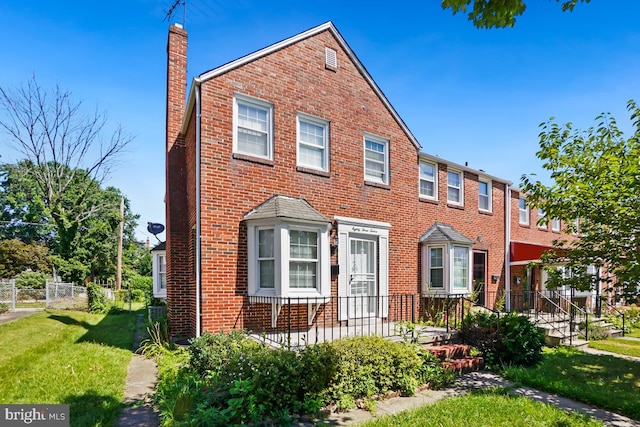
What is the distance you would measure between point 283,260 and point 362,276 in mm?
3164

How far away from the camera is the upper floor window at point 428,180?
1329cm

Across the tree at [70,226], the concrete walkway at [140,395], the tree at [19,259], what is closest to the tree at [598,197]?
the concrete walkway at [140,395]

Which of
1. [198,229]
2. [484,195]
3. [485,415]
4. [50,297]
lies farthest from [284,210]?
[50,297]

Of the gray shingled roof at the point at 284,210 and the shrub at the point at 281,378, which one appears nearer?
the shrub at the point at 281,378

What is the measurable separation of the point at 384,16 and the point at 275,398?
8209 mm

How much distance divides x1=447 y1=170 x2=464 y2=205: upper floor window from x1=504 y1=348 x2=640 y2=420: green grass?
21.2 feet

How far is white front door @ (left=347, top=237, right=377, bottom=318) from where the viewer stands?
1030 centimetres

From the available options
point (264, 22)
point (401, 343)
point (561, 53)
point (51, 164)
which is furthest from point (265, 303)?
point (51, 164)

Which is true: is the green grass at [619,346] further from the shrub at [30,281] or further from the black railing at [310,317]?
the shrub at [30,281]

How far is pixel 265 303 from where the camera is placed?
8.54m

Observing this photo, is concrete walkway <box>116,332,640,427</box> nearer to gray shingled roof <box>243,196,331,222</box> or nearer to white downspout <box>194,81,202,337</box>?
white downspout <box>194,81,202,337</box>

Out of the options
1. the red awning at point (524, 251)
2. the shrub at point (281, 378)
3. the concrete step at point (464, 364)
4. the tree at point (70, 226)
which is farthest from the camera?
the tree at point (70, 226)

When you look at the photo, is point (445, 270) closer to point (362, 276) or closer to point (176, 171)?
point (362, 276)

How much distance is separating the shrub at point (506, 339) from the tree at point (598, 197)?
52.7 inches
